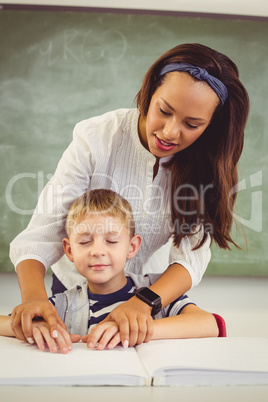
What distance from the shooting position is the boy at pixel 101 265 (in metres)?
1.09

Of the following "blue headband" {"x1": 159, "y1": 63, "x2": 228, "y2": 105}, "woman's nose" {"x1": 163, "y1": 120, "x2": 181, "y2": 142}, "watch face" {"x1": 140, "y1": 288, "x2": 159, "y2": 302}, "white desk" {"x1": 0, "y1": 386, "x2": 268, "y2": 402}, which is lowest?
"white desk" {"x1": 0, "y1": 386, "x2": 268, "y2": 402}

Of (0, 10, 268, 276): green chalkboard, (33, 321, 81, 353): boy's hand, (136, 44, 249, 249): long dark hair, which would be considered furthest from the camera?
(0, 10, 268, 276): green chalkboard

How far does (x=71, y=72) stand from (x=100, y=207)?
91.4 inches

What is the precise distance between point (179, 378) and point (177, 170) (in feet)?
2.07

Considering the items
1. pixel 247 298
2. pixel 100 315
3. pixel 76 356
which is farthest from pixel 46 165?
pixel 76 356

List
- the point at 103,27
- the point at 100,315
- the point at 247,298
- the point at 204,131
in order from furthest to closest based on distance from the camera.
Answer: the point at 103,27 → the point at 247,298 → the point at 204,131 → the point at 100,315

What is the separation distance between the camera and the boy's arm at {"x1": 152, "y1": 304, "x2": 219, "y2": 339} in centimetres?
97

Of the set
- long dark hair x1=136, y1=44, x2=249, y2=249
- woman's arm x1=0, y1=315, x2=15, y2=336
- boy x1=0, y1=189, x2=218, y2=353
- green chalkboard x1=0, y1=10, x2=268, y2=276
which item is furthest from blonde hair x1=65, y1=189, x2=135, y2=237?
green chalkboard x1=0, y1=10, x2=268, y2=276

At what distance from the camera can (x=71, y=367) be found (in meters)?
0.72

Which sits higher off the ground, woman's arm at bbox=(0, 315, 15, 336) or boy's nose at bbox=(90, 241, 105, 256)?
boy's nose at bbox=(90, 241, 105, 256)

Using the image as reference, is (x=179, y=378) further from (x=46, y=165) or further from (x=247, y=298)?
(x=46, y=165)

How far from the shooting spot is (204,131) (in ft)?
4.07

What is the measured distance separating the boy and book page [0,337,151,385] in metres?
0.24

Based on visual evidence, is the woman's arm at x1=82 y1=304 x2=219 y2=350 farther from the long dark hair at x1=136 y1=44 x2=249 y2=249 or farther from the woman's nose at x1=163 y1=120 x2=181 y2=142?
the woman's nose at x1=163 y1=120 x2=181 y2=142
